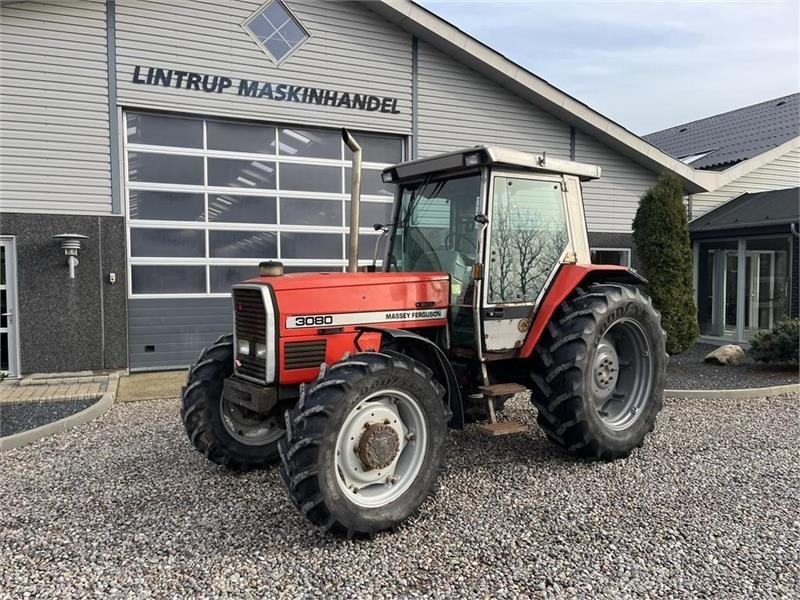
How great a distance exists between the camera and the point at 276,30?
9.32 metres

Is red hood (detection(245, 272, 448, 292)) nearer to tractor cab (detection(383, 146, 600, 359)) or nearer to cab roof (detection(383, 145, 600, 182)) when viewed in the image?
tractor cab (detection(383, 146, 600, 359))

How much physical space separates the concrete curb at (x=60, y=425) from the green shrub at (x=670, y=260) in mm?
7439

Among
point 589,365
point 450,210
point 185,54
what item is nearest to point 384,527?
point 589,365

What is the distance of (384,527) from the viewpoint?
3.42 metres

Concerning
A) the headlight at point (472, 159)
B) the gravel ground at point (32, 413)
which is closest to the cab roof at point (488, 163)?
the headlight at point (472, 159)

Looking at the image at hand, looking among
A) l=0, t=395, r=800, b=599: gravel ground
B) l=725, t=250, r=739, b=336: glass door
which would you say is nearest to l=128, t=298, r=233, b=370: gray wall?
l=0, t=395, r=800, b=599: gravel ground

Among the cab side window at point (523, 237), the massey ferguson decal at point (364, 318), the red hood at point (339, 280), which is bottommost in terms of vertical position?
the massey ferguson decal at point (364, 318)

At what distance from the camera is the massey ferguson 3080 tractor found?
3479 millimetres

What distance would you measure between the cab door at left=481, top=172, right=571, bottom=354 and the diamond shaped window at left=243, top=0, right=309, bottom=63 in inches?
241

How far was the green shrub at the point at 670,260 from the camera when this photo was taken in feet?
29.1

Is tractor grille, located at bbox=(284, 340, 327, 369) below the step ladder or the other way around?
the other way around

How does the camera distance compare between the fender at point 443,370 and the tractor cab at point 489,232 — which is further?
the tractor cab at point 489,232

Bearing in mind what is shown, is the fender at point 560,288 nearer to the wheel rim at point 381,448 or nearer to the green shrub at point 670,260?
the wheel rim at point 381,448

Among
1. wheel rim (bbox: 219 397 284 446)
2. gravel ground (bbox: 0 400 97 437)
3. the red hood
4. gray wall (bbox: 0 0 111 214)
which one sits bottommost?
gravel ground (bbox: 0 400 97 437)
